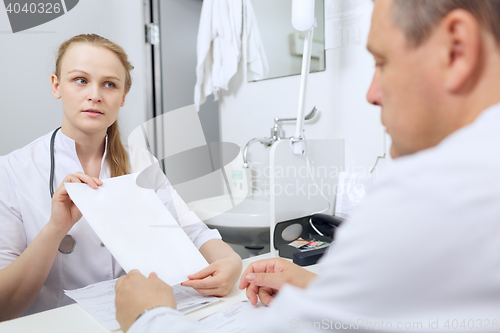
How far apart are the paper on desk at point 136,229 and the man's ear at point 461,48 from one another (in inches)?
21.2

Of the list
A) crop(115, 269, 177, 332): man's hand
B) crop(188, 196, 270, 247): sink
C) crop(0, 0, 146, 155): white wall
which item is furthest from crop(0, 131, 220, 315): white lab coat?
crop(0, 0, 146, 155): white wall

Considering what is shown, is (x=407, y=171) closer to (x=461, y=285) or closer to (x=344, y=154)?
(x=461, y=285)

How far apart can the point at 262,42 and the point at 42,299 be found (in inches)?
53.2

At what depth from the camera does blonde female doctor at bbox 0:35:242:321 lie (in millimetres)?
735

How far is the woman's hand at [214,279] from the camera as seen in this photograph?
667mm

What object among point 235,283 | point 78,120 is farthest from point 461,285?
point 78,120

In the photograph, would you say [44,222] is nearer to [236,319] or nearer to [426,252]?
[236,319]

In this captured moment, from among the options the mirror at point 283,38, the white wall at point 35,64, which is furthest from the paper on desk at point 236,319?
the white wall at point 35,64

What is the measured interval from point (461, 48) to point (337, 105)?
1.11m

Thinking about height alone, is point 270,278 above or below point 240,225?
above

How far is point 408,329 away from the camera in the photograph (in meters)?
0.26

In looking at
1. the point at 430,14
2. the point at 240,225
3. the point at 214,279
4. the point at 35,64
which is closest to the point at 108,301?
the point at 214,279

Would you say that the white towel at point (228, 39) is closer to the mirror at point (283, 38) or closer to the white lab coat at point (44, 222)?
the mirror at point (283, 38)

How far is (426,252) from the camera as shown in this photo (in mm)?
245
